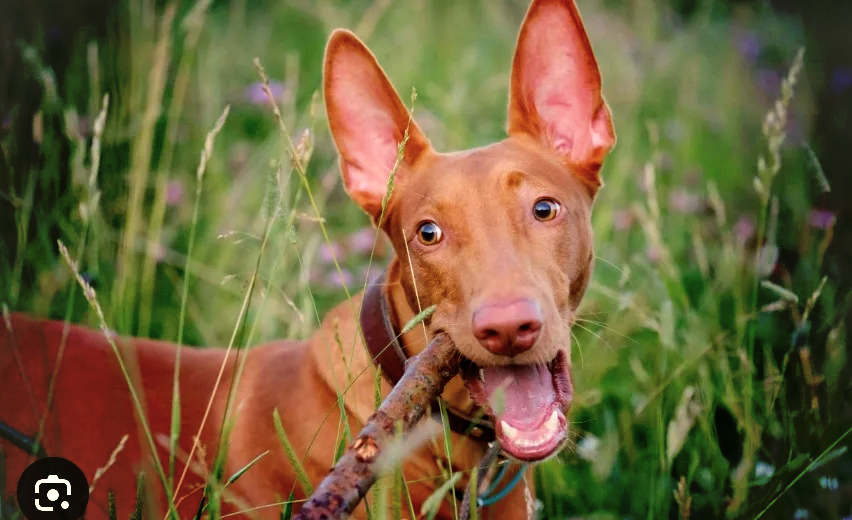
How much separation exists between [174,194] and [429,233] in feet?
7.94

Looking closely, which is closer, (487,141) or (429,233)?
(429,233)

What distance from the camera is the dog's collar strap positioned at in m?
2.27

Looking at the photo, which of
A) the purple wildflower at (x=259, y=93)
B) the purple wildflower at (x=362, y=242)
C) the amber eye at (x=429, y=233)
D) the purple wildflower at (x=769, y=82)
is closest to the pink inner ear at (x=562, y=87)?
the amber eye at (x=429, y=233)

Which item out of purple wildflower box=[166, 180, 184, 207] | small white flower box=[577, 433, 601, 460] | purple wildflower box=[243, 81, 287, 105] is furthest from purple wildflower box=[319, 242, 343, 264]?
small white flower box=[577, 433, 601, 460]

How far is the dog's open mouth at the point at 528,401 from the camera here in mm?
2047

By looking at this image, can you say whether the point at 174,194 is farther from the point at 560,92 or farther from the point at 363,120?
the point at 560,92

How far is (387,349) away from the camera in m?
2.27

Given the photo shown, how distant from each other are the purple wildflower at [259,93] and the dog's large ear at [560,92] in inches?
102

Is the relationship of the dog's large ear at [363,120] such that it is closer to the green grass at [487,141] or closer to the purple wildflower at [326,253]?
the green grass at [487,141]

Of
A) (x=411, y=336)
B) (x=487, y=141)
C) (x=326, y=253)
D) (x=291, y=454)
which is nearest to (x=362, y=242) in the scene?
(x=326, y=253)

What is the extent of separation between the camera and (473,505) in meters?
1.68

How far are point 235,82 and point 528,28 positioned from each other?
328cm

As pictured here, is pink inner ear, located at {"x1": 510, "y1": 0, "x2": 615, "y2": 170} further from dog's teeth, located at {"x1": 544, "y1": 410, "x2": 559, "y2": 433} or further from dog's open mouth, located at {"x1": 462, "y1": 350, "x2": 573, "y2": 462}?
dog's teeth, located at {"x1": 544, "y1": 410, "x2": 559, "y2": 433}

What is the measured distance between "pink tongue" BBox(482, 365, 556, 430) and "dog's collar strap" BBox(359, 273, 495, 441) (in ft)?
0.42
